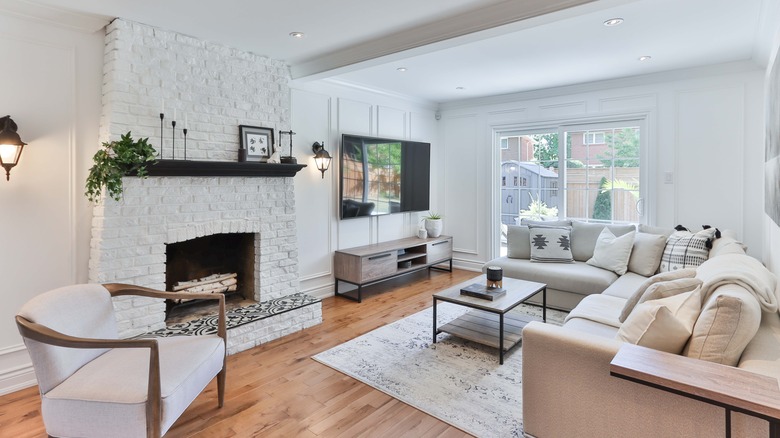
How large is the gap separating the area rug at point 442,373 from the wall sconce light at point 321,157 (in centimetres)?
186

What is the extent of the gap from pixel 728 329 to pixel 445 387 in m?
Result: 1.57

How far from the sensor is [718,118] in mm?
4043

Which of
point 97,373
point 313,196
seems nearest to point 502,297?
point 313,196

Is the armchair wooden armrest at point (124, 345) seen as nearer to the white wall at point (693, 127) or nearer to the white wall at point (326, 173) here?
the white wall at point (326, 173)

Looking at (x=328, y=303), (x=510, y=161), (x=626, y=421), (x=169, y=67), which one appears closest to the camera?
(x=626, y=421)

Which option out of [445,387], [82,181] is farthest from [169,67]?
[445,387]

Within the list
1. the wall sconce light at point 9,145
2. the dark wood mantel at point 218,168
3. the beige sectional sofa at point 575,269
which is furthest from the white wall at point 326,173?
the wall sconce light at point 9,145

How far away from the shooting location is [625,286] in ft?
11.4

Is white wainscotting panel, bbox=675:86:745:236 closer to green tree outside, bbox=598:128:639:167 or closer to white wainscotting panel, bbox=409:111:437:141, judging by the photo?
green tree outside, bbox=598:128:639:167

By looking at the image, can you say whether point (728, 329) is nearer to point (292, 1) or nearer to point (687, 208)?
point (292, 1)

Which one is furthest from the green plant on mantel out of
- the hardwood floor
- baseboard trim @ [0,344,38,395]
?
the hardwood floor

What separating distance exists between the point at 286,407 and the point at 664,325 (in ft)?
6.73

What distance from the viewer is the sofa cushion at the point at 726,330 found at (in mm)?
1590

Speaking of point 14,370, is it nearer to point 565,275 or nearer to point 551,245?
point 565,275
